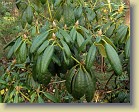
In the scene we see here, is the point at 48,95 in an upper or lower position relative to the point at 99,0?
lower

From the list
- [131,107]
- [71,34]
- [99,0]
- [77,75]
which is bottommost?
[131,107]

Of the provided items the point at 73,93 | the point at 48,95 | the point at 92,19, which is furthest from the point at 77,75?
the point at 92,19

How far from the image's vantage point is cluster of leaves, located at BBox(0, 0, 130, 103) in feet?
4.47

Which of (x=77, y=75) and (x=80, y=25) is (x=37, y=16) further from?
(x=77, y=75)

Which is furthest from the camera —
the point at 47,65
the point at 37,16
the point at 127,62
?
the point at 37,16

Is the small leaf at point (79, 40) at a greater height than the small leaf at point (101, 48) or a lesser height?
greater

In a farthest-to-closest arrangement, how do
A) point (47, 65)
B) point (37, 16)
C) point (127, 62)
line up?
1. point (37, 16)
2. point (127, 62)
3. point (47, 65)

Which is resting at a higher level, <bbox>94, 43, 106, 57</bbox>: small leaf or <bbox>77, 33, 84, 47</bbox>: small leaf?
<bbox>77, 33, 84, 47</bbox>: small leaf

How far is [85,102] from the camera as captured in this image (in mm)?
1497

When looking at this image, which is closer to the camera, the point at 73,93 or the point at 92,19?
the point at 73,93

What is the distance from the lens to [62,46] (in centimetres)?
137

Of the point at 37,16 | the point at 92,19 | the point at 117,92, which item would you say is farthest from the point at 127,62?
the point at 37,16

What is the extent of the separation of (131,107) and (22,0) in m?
0.63

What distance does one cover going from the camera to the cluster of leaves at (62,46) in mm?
1363
